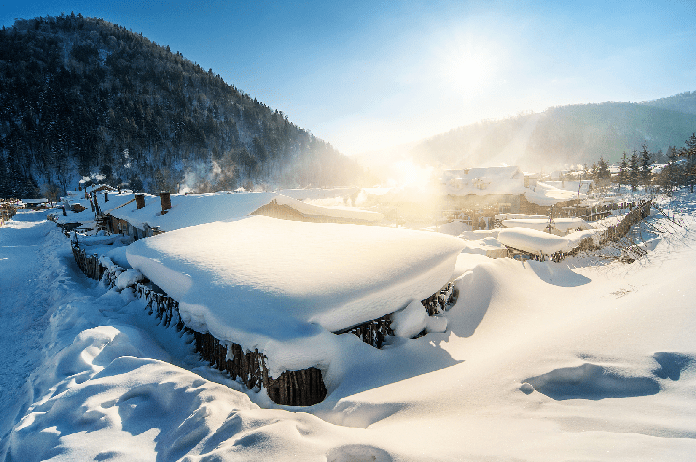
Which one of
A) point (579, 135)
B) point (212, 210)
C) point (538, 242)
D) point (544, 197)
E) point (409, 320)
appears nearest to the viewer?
point (409, 320)

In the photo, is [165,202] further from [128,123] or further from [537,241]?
[128,123]

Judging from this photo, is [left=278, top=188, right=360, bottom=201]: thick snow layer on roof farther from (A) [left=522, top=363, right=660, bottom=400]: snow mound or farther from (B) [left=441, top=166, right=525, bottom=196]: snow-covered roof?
(A) [left=522, top=363, right=660, bottom=400]: snow mound

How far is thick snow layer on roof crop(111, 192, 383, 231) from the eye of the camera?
48.5 ft

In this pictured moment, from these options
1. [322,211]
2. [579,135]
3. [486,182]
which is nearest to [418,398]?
[322,211]

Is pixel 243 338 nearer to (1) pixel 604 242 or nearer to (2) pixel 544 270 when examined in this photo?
(2) pixel 544 270

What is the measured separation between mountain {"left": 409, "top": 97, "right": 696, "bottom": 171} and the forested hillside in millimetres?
110479

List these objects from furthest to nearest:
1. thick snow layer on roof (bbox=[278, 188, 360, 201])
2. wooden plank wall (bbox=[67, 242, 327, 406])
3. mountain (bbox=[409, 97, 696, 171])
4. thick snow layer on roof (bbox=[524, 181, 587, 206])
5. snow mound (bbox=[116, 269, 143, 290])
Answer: mountain (bbox=[409, 97, 696, 171])
thick snow layer on roof (bbox=[278, 188, 360, 201])
thick snow layer on roof (bbox=[524, 181, 587, 206])
snow mound (bbox=[116, 269, 143, 290])
wooden plank wall (bbox=[67, 242, 327, 406])

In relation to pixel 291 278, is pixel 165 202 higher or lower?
higher

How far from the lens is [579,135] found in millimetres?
166375

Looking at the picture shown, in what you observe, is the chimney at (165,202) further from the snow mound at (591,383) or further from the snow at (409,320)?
the snow mound at (591,383)

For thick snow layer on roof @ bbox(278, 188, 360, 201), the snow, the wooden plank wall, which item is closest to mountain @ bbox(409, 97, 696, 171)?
thick snow layer on roof @ bbox(278, 188, 360, 201)

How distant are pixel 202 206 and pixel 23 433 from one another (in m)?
14.6

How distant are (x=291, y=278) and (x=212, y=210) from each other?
40.5 feet

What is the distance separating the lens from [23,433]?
311 cm
